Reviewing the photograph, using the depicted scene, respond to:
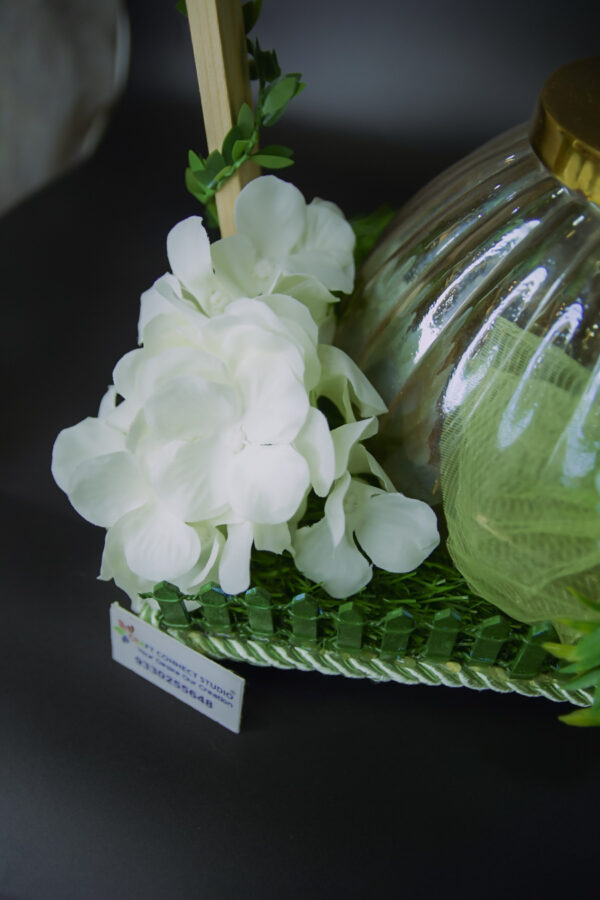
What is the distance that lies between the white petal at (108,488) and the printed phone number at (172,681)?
0.14 metres

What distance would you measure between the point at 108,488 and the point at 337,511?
0.39 ft

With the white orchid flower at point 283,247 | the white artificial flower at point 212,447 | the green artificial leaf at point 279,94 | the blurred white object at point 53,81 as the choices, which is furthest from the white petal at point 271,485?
the blurred white object at point 53,81

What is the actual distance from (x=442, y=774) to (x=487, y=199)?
1.12 feet

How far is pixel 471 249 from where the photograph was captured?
0.49 metres

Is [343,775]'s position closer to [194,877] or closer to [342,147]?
[194,877]

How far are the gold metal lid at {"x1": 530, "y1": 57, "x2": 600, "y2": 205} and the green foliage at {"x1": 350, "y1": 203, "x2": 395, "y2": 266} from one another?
0.19m

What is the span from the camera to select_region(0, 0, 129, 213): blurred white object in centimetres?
102

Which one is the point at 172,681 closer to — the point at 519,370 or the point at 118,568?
the point at 118,568

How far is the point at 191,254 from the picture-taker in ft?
1.57

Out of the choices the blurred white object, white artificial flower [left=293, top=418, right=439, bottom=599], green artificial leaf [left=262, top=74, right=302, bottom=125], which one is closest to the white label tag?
white artificial flower [left=293, top=418, right=439, bottom=599]

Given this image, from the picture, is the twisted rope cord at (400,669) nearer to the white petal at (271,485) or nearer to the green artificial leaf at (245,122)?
the white petal at (271,485)

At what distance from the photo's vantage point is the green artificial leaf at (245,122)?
0.48m

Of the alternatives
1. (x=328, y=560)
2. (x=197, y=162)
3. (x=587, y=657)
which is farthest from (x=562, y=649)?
(x=197, y=162)

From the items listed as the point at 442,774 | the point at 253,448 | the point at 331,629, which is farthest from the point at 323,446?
the point at 442,774
